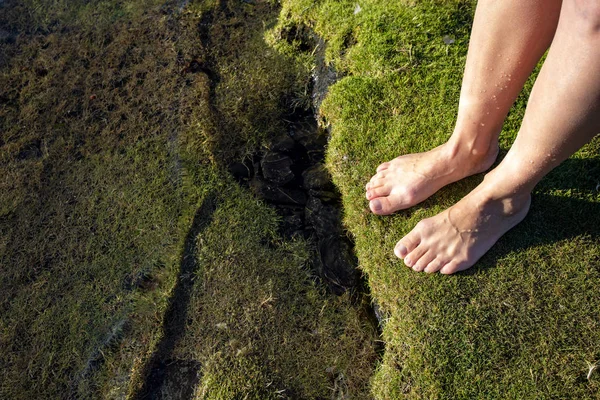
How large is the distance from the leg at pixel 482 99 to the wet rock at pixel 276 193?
41cm

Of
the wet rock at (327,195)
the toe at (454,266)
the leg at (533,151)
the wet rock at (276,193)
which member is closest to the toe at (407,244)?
the leg at (533,151)

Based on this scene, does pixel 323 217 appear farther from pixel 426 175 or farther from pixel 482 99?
pixel 482 99

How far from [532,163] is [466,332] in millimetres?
765

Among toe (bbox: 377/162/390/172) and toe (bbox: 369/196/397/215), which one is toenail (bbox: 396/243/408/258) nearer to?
toe (bbox: 369/196/397/215)

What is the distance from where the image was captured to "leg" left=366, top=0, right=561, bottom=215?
2102 millimetres

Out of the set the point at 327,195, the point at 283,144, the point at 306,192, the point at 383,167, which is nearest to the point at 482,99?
the point at 383,167

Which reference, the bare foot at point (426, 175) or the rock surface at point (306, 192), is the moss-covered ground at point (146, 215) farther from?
the bare foot at point (426, 175)

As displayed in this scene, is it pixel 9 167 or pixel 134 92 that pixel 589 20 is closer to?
pixel 134 92

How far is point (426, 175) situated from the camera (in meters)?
2.51

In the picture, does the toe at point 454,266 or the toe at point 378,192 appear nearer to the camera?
the toe at point 454,266

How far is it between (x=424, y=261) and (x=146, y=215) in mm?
1460

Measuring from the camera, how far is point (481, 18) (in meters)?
2.18

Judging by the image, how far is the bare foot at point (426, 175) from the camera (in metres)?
2.51

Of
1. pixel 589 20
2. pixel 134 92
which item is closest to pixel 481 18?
pixel 589 20
